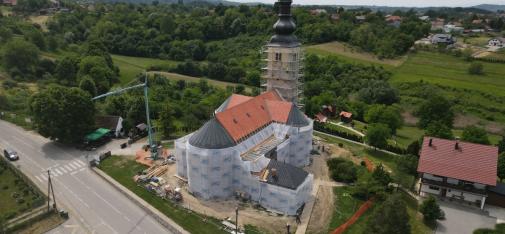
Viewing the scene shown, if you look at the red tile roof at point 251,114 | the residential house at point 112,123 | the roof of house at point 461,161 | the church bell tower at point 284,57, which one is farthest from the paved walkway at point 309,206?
the residential house at point 112,123

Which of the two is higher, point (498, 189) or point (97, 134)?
point (97, 134)

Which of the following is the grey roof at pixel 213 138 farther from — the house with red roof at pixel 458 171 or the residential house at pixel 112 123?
the residential house at pixel 112 123

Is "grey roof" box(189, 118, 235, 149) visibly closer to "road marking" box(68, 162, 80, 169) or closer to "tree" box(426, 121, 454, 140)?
"road marking" box(68, 162, 80, 169)

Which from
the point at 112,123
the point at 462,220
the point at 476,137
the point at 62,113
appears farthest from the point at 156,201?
the point at 476,137

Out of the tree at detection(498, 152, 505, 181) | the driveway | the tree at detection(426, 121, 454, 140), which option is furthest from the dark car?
the tree at detection(498, 152, 505, 181)

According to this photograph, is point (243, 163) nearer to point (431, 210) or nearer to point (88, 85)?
point (431, 210)

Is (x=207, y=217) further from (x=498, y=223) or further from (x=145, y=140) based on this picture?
(x=498, y=223)

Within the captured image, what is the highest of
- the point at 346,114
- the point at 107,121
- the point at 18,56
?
the point at 18,56
